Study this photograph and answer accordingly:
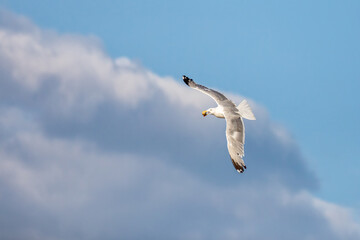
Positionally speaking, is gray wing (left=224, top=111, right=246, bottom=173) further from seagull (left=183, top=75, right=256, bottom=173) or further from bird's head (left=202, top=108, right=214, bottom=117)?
bird's head (left=202, top=108, right=214, bottom=117)

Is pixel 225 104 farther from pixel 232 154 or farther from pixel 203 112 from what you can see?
pixel 232 154

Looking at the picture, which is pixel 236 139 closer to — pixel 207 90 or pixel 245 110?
pixel 245 110

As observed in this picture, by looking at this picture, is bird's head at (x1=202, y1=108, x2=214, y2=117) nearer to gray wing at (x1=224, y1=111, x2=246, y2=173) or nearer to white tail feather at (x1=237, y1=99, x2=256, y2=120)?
white tail feather at (x1=237, y1=99, x2=256, y2=120)

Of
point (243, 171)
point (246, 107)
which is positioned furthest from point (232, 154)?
point (246, 107)

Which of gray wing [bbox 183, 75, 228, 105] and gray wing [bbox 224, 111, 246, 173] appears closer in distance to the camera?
gray wing [bbox 224, 111, 246, 173]

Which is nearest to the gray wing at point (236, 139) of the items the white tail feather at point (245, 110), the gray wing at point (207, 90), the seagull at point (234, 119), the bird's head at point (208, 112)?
the seagull at point (234, 119)

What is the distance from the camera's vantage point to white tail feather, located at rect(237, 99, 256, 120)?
3878 centimetres

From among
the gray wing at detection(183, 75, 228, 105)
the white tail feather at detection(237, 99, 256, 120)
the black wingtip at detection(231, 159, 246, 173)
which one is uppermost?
the gray wing at detection(183, 75, 228, 105)

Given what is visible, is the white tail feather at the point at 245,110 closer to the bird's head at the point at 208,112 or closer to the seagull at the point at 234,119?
the seagull at the point at 234,119

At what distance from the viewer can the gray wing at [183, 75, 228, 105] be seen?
4156cm

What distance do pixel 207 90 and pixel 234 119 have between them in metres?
5.48

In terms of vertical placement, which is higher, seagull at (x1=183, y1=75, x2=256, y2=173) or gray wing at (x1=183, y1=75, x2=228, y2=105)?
gray wing at (x1=183, y1=75, x2=228, y2=105)

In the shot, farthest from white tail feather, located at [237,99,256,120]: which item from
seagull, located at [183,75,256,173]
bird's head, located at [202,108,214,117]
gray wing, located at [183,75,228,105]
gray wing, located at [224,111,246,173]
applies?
bird's head, located at [202,108,214,117]

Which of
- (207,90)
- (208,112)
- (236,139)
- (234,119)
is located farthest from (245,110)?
(207,90)
